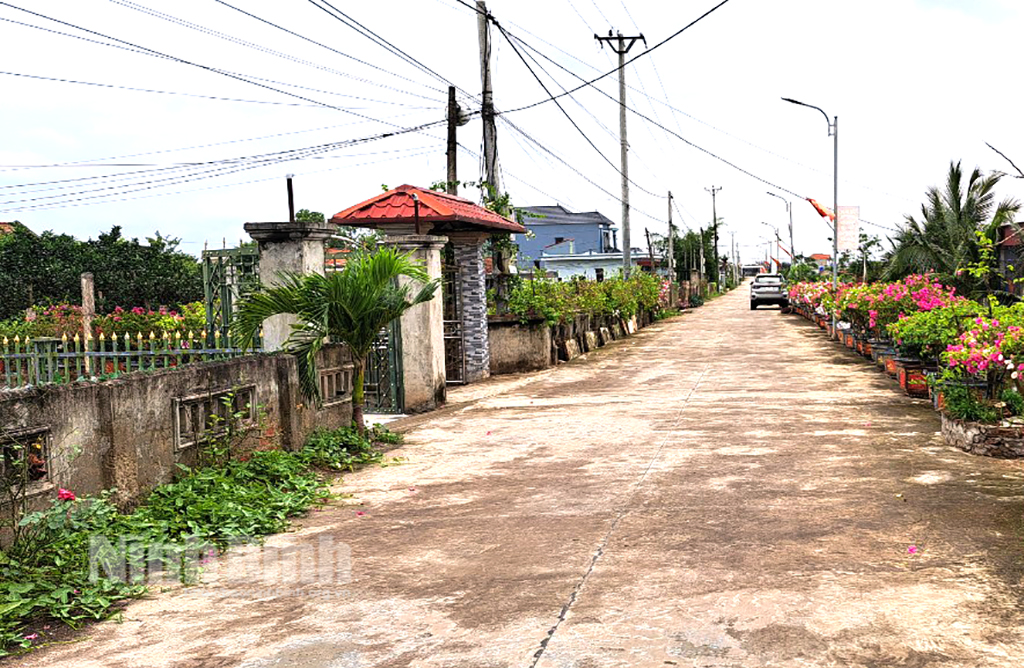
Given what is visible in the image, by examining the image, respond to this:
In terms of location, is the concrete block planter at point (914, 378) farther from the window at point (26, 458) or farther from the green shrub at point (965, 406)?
the window at point (26, 458)

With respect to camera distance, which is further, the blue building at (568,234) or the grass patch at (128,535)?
the blue building at (568,234)

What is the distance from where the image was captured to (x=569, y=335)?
24703 mm

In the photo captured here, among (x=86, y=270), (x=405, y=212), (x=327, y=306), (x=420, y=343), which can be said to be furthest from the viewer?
(x=86, y=270)

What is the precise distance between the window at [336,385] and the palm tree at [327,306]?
1.15ft

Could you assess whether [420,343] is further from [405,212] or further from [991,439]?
[991,439]

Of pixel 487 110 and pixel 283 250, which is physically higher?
pixel 487 110

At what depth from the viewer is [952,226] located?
32.5 m

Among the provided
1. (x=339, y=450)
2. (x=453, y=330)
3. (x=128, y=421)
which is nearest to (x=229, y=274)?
(x=339, y=450)

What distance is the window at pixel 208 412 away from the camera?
28.6 ft

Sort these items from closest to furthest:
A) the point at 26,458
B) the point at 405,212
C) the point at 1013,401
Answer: the point at 26,458 → the point at 1013,401 → the point at 405,212

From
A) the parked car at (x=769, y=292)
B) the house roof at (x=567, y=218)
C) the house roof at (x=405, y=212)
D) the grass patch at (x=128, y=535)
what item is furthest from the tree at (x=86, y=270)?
the house roof at (x=567, y=218)

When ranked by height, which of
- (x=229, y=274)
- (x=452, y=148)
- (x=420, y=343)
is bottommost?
(x=420, y=343)

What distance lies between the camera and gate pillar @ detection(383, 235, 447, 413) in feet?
48.5

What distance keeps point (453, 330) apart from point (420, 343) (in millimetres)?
4052
